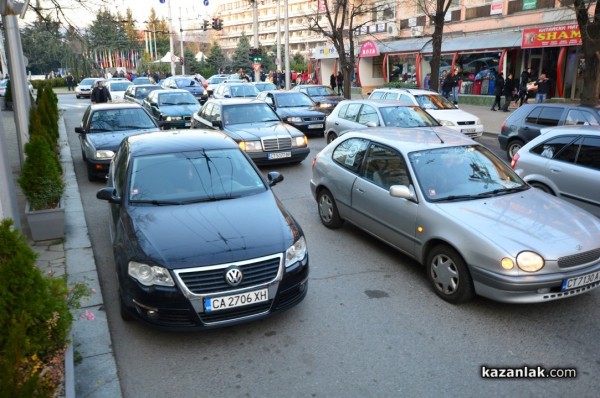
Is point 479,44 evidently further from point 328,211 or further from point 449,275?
point 449,275

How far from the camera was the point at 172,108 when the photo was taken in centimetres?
1731

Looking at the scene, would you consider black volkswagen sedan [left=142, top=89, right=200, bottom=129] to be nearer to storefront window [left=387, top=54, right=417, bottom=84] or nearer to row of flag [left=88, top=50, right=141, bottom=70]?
storefront window [left=387, top=54, right=417, bottom=84]

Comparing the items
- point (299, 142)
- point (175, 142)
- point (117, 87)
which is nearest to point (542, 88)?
point (299, 142)

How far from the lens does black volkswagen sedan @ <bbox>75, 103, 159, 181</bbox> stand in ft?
33.7

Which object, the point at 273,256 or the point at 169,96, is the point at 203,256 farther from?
the point at 169,96

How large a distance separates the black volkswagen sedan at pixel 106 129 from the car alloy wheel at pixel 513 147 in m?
8.50

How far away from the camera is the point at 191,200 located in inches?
205

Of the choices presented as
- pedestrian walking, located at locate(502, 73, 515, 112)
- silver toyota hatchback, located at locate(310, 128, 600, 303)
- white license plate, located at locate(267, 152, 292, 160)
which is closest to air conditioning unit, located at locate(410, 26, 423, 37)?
pedestrian walking, located at locate(502, 73, 515, 112)

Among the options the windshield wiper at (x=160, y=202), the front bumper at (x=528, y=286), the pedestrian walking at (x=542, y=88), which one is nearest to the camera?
the front bumper at (x=528, y=286)

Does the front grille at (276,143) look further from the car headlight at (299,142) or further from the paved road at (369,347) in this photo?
the paved road at (369,347)

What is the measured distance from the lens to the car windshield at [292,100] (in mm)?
17484

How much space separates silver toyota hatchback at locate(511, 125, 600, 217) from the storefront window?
25.0 m

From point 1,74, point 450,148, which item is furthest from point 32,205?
point 1,74

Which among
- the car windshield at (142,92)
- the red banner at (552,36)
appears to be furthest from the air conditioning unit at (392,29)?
the car windshield at (142,92)
